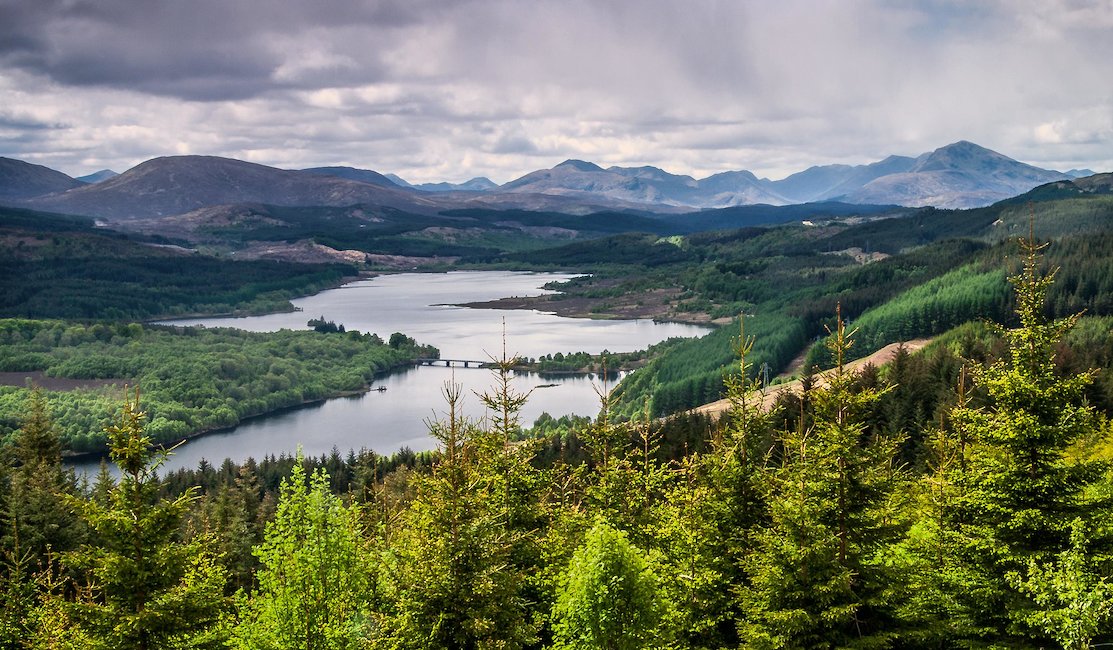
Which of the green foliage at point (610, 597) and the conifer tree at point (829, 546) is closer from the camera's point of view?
the green foliage at point (610, 597)

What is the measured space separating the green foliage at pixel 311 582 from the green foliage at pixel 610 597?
15.0 feet

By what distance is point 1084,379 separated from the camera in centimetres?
2005

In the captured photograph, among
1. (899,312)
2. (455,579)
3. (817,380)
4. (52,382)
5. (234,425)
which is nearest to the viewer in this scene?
(455,579)

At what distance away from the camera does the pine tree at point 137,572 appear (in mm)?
17328

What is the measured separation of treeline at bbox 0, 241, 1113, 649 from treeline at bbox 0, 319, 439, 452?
331 feet

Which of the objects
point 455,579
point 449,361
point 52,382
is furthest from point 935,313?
point 52,382

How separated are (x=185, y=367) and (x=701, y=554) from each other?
142m

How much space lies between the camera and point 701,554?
922 inches

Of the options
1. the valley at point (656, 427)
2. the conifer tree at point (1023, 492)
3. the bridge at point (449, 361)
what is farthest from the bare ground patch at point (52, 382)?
the conifer tree at point (1023, 492)

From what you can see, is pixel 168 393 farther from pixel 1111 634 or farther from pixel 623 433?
pixel 1111 634

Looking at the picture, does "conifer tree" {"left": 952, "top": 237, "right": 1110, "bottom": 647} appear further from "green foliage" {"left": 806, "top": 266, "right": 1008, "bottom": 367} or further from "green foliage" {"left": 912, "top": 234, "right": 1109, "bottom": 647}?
"green foliage" {"left": 806, "top": 266, "right": 1008, "bottom": 367}

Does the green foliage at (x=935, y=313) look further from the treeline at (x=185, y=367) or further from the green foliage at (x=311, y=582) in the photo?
the green foliage at (x=311, y=582)

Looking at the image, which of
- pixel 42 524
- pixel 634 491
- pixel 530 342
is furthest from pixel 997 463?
pixel 530 342

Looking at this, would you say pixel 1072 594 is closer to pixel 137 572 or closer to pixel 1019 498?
pixel 1019 498
